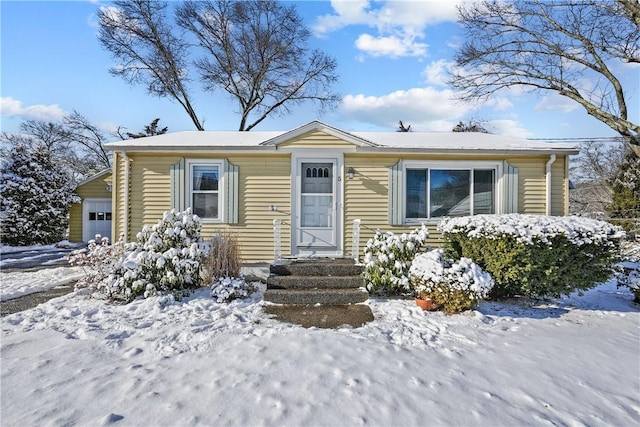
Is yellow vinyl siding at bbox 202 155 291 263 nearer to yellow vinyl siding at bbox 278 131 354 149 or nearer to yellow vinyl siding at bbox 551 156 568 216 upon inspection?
yellow vinyl siding at bbox 278 131 354 149

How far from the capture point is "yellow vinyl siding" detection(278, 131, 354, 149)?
683 cm

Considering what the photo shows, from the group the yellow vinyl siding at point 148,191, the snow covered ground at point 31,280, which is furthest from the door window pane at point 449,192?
the snow covered ground at point 31,280

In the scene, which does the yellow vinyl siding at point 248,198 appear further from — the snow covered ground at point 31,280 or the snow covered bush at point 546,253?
the snow covered bush at point 546,253

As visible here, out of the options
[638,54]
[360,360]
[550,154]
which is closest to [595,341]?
[360,360]

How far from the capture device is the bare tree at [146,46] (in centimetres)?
1742

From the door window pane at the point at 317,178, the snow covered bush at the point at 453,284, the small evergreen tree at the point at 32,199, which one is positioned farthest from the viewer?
the small evergreen tree at the point at 32,199

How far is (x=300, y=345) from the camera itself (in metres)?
3.52

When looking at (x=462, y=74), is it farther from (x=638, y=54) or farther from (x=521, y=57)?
(x=638, y=54)

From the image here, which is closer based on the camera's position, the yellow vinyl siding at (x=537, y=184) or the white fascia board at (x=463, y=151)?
the white fascia board at (x=463, y=151)

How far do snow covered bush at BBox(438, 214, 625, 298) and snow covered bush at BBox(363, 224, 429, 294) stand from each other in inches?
41.1

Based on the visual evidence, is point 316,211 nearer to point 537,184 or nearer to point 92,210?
point 537,184

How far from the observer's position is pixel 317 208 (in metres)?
7.12

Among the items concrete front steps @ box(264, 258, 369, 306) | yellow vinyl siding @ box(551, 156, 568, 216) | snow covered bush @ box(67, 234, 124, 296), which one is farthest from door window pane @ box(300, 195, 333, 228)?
yellow vinyl siding @ box(551, 156, 568, 216)

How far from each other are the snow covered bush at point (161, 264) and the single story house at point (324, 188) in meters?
1.38
